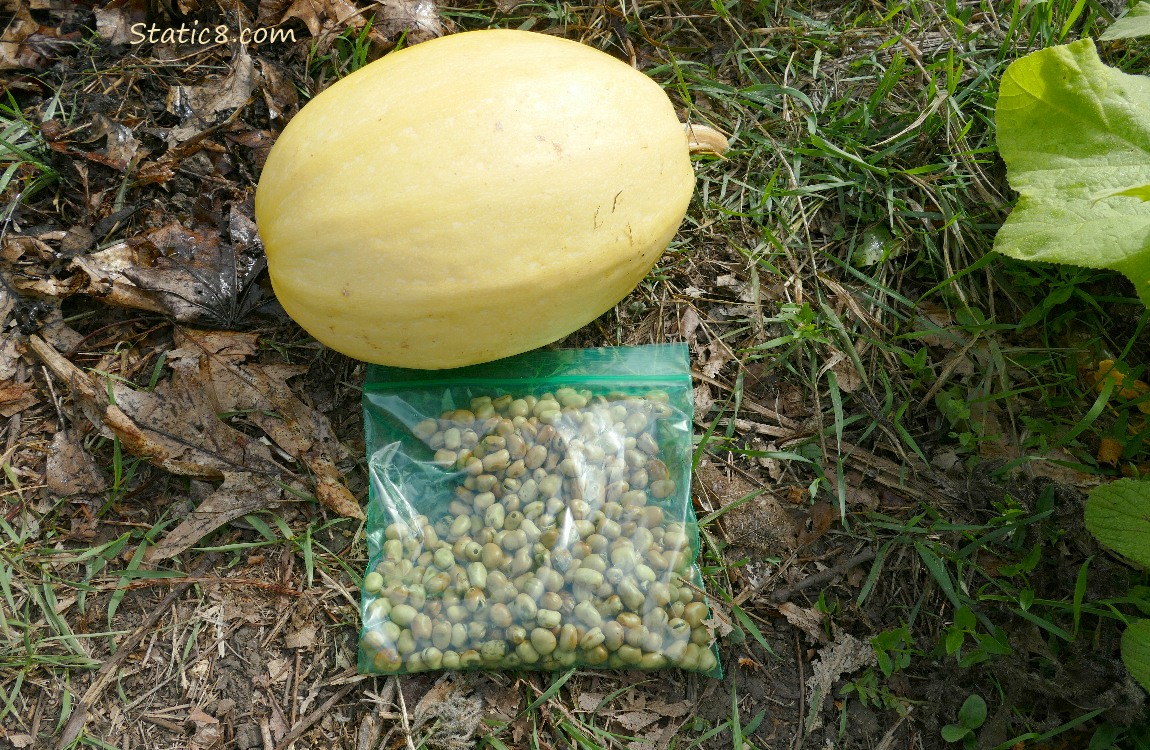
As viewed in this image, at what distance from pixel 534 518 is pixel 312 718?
0.79m

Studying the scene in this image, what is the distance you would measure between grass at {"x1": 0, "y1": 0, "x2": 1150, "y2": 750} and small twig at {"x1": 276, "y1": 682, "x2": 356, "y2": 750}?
0.31 feet

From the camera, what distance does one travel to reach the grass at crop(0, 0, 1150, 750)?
6.89 ft

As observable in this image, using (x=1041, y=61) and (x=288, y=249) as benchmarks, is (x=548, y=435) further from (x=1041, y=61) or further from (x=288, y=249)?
(x=1041, y=61)

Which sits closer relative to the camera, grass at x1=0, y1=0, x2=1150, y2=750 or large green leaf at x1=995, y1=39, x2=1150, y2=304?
large green leaf at x1=995, y1=39, x2=1150, y2=304

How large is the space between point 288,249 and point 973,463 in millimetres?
1952

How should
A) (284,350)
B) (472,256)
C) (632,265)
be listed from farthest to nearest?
(284,350) → (632,265) → (472,256)

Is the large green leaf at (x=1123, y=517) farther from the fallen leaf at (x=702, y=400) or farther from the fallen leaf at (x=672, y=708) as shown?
the fallen leaf at (x=672, y=708)

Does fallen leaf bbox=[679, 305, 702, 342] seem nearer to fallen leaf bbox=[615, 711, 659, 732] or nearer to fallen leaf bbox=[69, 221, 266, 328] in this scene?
fallen leaf bbox=[615, 711, 659, 732]

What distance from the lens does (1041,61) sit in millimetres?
2000

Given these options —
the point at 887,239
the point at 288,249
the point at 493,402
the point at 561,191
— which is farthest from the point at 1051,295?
the point at 288,249

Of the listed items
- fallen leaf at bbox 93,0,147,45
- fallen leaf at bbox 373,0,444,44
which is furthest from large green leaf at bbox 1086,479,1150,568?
fallen leaf at bbox 93,0,147,45

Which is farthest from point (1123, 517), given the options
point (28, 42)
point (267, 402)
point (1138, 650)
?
point (28, 42)

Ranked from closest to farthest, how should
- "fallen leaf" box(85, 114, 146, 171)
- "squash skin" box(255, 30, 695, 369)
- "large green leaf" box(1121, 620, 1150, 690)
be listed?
"squash skin" box(255, 30, 695, 369) → "large green leaf" box(1121, 620, 1150, 690) → "fallen leaf" box(85, 114, 146, 171)

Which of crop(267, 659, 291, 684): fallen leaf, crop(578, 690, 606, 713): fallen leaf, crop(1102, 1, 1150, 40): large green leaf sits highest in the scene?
crop(1102, 1, 1150, 40): large green leaf
